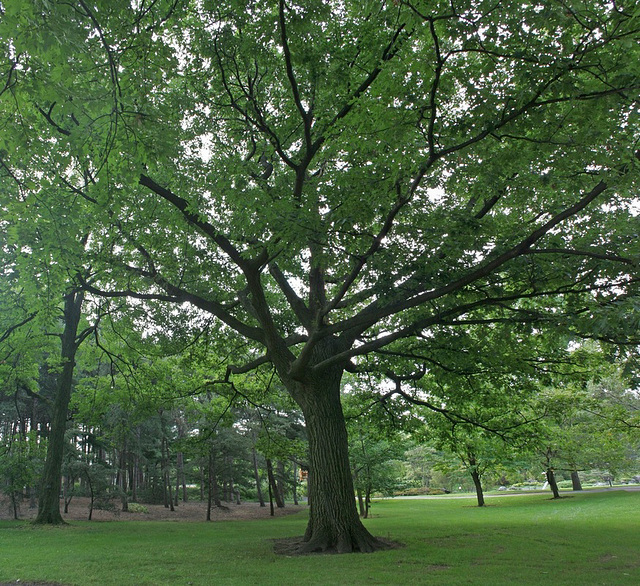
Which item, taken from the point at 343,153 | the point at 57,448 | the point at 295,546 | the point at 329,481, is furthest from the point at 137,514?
the point at 343,153

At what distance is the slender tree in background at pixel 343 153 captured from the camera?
444 centimetres

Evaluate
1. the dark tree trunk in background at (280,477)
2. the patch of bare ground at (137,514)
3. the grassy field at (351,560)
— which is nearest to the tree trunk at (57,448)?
the grassy field at (351,560)

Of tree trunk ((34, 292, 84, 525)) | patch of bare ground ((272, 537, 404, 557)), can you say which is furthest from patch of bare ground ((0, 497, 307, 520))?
patch of bare ground ((272, 537, 404, 557))

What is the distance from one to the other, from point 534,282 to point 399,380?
473cm

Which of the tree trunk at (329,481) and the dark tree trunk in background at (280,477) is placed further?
the dark tree trunk in background at (280,477)

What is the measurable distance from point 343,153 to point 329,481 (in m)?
6.17

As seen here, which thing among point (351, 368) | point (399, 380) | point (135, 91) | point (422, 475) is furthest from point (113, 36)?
point (422, 475)

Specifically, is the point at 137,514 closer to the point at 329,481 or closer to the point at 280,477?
the point at 280,477

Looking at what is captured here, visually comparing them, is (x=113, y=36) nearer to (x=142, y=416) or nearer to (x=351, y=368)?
(x=351, y=368)

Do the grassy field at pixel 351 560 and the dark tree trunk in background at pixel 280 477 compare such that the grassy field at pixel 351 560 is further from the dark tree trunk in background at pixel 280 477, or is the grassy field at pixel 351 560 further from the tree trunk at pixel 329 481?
the dark tree trunk in background at pixel 280 477


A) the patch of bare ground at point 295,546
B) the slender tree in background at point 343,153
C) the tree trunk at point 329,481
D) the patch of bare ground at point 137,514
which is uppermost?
the slender tree in background at point 343,153

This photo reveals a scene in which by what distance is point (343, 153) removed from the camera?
26.4 feet

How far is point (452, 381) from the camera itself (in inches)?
398

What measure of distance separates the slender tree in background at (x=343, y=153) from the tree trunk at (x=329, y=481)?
0.04 meters
